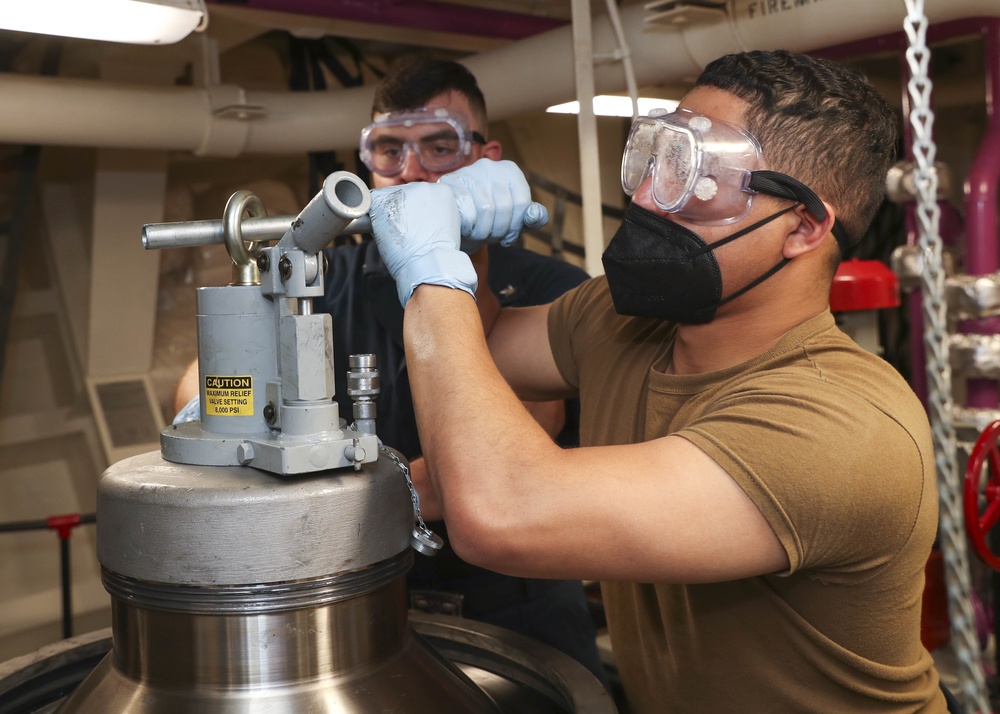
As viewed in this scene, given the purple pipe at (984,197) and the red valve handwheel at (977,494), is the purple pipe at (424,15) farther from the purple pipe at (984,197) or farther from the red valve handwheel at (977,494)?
the red valve handwheel at (977,494)

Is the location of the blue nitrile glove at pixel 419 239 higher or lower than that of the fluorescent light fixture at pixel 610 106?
lower

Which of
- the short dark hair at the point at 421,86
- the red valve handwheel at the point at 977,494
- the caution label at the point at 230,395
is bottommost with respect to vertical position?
the red valve handwheel at the point at 977,494

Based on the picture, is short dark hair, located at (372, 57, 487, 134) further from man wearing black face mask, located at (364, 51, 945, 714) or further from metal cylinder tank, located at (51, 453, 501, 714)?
metal cylinder tank, located at (51, 453, 501, 714)

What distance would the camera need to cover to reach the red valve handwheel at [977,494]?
165 centimetres

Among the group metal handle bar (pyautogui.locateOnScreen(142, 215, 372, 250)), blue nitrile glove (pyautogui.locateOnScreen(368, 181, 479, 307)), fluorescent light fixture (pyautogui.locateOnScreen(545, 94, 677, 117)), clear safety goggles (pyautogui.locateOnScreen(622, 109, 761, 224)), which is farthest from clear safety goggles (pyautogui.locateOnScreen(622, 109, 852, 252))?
fluorescent light fixture (pyautogui.locateOnScreen(545, 94, 677, 117))

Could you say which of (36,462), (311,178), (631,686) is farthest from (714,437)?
(36,462)

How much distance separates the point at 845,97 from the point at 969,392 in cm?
145

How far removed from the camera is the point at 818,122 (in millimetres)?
1256

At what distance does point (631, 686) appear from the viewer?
1369 millimetres

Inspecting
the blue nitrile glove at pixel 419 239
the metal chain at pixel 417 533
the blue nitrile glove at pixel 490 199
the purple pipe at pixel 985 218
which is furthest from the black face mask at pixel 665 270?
the purple pipe at pixel 985 218

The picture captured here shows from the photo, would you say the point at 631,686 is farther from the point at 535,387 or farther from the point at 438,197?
the point at 438,197

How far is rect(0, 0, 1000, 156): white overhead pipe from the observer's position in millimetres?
2242

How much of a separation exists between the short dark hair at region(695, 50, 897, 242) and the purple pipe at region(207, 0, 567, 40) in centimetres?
172

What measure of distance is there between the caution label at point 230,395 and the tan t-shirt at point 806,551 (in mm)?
473
